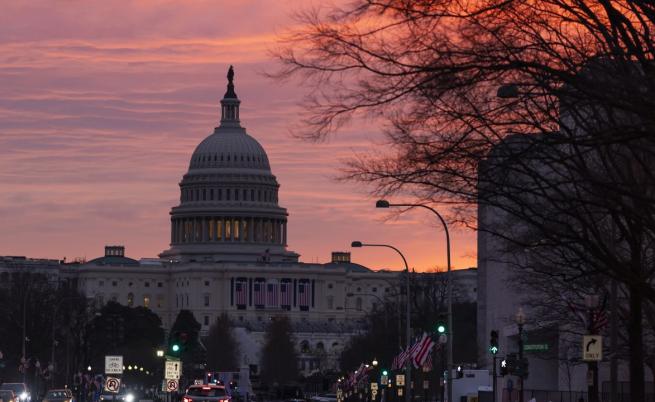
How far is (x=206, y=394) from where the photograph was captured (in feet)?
194

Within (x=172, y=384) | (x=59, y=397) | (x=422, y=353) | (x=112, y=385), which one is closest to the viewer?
(x=172, y=384)

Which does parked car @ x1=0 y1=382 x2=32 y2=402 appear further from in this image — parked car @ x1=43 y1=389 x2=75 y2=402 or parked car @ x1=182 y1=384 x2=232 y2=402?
parked car @ x1=182 y1=384 x2=232 y2=402

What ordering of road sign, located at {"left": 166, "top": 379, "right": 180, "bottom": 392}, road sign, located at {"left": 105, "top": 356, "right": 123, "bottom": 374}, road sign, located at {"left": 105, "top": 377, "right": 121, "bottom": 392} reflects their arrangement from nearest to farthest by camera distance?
road sign, located at {"left": 166, "top": 379, "right": 180, "bottom": 392}
road sign, located at {"left": 105, "top": 377, "right": 121, "bottom": 392}
road sign, located at {"left": 105, "top": 356, "right": 123, "bottom": 374}

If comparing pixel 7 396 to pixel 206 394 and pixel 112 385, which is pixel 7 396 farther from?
pixel 206 394

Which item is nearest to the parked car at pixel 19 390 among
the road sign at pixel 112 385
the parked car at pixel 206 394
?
the road sign at pixel 112 385

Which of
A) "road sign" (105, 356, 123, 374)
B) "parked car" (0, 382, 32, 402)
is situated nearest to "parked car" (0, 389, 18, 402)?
"parked car" (0, 382, 32, 402)

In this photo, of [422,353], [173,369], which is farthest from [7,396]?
[422,353]

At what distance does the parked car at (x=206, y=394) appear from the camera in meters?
58.1

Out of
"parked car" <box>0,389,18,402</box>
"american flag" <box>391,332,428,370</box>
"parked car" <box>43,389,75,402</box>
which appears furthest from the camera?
"parked car" <box>43,389,75,402</box>

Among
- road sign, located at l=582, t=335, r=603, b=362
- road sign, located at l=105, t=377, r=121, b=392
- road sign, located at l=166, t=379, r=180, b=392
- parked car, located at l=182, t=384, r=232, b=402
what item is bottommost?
parked car, located at l=182, t=384, r=232, b=402

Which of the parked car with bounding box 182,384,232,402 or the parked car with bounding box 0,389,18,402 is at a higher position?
the parked car with bounding box 0,389,18,402

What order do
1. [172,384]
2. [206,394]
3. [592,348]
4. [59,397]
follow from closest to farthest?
1. [592,348]
2. [206,394]
3. [172,384]
4. [59,397]

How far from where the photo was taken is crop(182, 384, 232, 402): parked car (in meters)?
58.1

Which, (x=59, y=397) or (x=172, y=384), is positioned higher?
(x=59, y=397)
